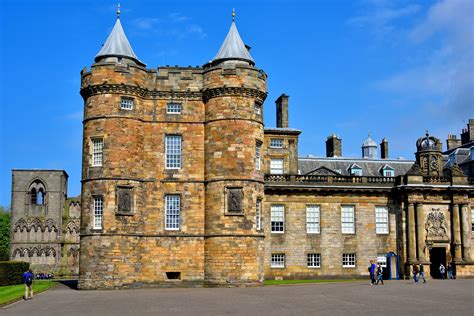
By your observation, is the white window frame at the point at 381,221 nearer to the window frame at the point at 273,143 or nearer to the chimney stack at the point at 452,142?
the window frame at the point at 273,143

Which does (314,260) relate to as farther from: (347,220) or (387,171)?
(387,171)

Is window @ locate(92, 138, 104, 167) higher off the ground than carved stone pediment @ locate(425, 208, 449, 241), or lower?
higher

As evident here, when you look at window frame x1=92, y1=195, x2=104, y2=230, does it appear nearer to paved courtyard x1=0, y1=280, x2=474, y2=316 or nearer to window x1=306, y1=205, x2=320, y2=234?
paved courtyard x1=0, y1=280, x2=474, y2=316

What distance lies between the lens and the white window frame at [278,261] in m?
42.4

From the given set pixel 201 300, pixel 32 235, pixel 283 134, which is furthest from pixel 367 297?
pixel 32 235

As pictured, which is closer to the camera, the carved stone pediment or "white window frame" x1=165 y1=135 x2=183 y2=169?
"white window frame" x1=165 y1=135 x2=183 y2=169

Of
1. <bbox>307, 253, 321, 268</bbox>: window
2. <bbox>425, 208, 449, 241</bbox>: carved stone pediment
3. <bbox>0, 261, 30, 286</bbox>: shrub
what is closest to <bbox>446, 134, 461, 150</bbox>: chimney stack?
<bbox>425, 208, 449, 241</bbox>: carved stone pediment

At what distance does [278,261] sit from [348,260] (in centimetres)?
532

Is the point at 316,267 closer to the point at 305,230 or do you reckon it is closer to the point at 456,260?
the point at 305,230

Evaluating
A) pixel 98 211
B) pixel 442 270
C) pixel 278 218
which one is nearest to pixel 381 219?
pixel 442 270

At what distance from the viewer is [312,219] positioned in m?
43.4

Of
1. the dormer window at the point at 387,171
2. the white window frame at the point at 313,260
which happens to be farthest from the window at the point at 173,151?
the dormer window at the point at 387,171

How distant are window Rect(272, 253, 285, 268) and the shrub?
18416mm

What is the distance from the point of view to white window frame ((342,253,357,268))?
43375mm
